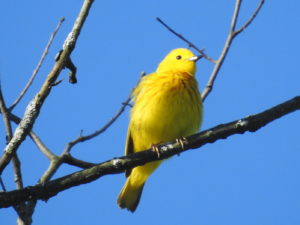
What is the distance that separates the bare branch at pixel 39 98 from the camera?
319 cm

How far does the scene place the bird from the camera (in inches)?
225

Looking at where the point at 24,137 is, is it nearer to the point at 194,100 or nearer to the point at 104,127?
the point at 104,127

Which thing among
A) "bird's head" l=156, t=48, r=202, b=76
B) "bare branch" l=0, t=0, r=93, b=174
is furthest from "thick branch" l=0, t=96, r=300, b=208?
"bird's head" l=156, t=48, r=202, b=76

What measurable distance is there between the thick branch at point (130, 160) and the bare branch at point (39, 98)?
27 centimetres

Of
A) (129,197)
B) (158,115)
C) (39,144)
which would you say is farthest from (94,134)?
(129,197)

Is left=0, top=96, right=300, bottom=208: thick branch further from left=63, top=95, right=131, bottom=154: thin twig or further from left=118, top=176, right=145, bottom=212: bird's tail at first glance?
left=118, top=176, right=145, bottom=212: bird's tail

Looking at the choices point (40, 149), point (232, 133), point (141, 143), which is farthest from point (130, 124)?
point (232, 133)

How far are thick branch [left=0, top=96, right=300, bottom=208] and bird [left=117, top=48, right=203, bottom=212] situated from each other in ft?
5.26

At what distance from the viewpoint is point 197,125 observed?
5945 mm

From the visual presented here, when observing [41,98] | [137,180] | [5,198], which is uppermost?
[137,180]

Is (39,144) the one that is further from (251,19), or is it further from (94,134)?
(251,19)

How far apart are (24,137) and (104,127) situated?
124 cm

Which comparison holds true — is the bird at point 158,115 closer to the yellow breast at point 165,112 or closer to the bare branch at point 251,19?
the yellow breast at point 165,112

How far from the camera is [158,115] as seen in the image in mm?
5750
